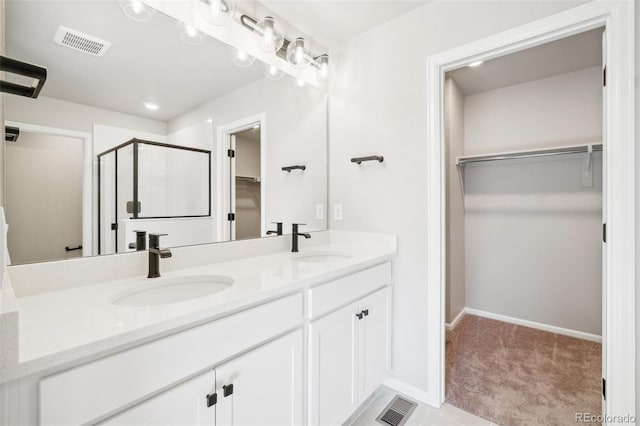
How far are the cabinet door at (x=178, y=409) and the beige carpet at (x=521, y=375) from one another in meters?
1.57

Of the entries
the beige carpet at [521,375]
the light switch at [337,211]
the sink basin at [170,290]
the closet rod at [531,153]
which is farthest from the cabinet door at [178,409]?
the closet rod at [531,153]

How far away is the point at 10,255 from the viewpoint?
1.01 metres

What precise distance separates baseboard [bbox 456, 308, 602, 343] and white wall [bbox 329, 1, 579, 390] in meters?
1.80

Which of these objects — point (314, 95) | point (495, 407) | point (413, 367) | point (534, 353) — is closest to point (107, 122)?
point (314, 95)

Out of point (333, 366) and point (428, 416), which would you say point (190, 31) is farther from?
point (428, 416)

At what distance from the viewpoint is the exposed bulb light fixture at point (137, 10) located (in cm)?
127

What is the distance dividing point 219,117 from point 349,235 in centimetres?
116

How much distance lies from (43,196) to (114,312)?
0.60 m

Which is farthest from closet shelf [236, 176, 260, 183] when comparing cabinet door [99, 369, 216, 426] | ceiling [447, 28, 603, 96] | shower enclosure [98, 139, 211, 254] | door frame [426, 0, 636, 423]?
ceiling [447, 28, 603, 96]

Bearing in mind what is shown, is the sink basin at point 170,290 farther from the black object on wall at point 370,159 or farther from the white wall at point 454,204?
the white wall at point 454,204

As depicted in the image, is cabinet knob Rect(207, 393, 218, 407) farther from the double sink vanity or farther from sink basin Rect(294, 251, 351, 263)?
sink basin Rect(294, 251, 351, 263)

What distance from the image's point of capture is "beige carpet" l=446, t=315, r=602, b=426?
1731mm

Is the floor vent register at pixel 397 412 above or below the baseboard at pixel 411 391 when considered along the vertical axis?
below

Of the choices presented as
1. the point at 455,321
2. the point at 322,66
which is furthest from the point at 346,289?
the point at 455,321
